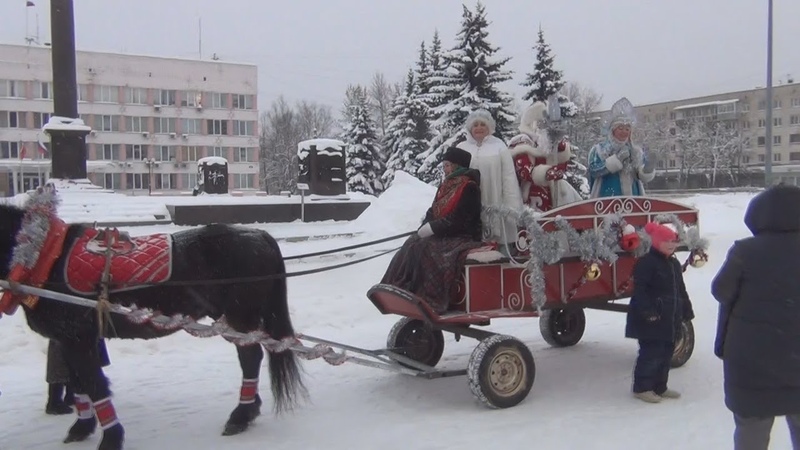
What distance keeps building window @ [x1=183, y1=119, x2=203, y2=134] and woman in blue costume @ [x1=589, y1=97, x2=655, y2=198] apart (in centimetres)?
5928

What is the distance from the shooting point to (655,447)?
471 cm

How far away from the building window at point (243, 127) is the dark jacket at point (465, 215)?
6022cm

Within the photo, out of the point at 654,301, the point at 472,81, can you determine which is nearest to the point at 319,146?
the point at 472,81

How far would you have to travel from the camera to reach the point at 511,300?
5.87m

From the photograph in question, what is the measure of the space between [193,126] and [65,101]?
155 feet

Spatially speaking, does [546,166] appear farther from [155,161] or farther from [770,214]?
[155,161]

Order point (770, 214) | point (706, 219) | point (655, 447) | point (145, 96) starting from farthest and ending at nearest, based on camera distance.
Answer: point (145, 96), point (706, 219), point (655, 447), point (770, 214)

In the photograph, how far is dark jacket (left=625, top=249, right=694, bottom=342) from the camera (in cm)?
568

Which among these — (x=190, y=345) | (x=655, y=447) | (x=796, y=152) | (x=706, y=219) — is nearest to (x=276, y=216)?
(x=190, y=345)

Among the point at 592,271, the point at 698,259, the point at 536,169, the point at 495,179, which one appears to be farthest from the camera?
the point at 536,169

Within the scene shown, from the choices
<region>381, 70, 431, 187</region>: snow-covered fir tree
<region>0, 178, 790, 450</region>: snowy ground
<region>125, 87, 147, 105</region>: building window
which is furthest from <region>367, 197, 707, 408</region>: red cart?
<region>125, 87, 147, 105</region>: building window

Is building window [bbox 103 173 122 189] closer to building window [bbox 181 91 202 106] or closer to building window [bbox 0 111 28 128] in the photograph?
building window [bbox 0 111 28 128]

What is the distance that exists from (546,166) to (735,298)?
3.22 metres

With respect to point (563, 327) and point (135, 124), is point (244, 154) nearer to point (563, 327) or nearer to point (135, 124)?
point (135, 124)
